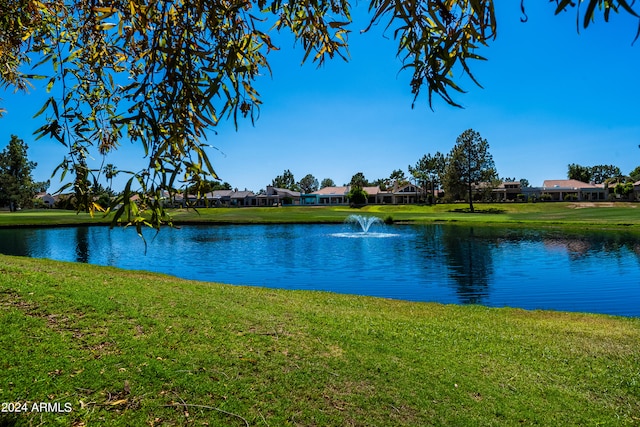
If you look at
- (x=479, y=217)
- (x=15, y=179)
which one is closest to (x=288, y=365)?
(x=479, y=217)

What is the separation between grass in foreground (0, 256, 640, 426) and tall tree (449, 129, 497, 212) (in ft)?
264

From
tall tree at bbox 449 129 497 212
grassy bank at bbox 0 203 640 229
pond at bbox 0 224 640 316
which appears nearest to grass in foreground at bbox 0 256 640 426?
pond at bbox 0 224 640 316

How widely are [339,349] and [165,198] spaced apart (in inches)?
207

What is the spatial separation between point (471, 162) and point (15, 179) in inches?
3942

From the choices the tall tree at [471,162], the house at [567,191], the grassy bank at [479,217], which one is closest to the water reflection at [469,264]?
the grassy bank at [479,217]

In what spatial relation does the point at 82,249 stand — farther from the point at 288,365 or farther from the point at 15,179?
the point at 15,179

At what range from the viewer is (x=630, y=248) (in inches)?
1200

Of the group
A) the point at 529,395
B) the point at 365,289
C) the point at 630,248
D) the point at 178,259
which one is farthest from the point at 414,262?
the point at 529,395

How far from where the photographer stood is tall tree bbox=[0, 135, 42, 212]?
306ft

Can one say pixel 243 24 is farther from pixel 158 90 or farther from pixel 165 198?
pixel 165 198

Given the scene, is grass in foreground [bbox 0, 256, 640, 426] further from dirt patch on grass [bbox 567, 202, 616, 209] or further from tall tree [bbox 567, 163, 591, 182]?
tall tree [bbox 567, 163, 591, 182]

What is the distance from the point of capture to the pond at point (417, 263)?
1717 centimetres

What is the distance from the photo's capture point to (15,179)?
311 feet

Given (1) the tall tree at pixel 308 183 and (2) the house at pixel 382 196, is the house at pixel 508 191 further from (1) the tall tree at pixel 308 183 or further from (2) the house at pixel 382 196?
(1) the tall tree at pixel 308 183
